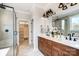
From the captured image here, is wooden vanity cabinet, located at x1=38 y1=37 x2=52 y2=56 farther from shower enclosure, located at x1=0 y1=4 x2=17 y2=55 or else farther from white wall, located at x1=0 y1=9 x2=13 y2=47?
white wall, located at x1=0 y1=9 x2=13 y2=47

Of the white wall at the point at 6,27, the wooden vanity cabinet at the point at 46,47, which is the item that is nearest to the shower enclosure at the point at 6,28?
the white wall at the point at 6,27

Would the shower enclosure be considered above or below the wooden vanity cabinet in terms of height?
above

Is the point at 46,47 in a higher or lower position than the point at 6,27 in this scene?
lower

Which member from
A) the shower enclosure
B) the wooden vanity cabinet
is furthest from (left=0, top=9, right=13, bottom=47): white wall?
the wooden vanity cabinet

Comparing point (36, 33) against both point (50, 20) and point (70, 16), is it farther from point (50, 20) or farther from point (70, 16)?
point (70, 16)

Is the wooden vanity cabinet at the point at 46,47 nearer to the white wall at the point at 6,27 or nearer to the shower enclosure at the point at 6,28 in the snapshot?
the shower enclosure at the point at 6,28

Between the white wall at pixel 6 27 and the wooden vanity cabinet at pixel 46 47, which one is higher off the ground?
the white wall at pixel 6 27

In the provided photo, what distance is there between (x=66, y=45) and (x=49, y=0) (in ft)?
4.73

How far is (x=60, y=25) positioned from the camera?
136 inches

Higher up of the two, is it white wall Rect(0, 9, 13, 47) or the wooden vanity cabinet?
white wall Rect(0, 9, 13, 47)

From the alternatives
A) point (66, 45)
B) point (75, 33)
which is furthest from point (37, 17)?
point (66, 45)

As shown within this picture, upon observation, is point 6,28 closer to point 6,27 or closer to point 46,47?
point 6,27

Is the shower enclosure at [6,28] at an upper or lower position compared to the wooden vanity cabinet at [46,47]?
upper

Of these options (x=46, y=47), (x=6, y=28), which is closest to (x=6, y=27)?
(x=6, y=28)
